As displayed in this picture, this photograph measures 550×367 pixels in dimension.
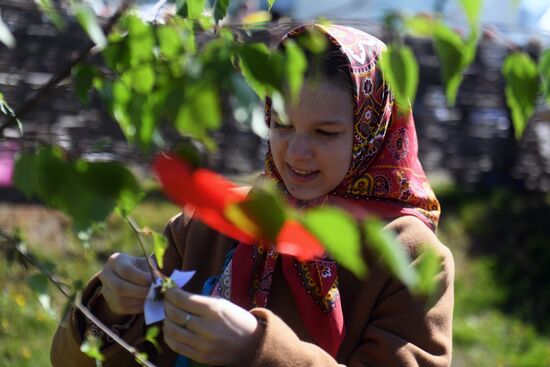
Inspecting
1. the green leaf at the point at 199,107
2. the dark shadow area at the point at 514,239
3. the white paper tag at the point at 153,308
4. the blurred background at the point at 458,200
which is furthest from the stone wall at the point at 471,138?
the green leaf at the point at 199,107

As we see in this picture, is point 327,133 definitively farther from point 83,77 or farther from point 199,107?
point 199,107

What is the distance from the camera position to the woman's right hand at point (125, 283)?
6.07 feet

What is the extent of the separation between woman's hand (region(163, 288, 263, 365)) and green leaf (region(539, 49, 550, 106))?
2.53 feet

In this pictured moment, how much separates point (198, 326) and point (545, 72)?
31.2 inches

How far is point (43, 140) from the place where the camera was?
3.82 feet

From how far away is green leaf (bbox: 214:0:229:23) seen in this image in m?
1.41

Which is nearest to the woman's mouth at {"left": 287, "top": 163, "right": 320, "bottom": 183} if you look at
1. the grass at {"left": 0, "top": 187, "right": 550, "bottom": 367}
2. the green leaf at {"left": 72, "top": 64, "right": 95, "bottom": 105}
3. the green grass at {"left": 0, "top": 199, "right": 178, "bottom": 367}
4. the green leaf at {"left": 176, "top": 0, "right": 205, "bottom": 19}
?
the green leaf at {"left": 176, "top": 0, "right": 205, "bottom": 19}

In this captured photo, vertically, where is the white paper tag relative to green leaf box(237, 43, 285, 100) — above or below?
below

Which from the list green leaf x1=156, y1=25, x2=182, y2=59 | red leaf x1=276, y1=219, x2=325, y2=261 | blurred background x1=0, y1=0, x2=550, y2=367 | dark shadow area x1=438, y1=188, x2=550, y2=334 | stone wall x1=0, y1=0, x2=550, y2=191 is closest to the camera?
red leaf x1=276, y1=219, x2=325, y2=261

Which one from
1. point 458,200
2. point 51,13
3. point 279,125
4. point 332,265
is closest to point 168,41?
point 51,13

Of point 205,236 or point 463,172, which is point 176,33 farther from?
point 463,172

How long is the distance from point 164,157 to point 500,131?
281 inches

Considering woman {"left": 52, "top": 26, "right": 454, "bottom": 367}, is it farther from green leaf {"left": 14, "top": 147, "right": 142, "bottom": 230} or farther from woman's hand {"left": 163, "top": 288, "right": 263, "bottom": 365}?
green leaf {"left": 14, "top": 147, "right": 142, "bottom": 230}

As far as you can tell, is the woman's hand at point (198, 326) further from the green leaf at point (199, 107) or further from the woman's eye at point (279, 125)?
the green leaf at point (199, 107)
